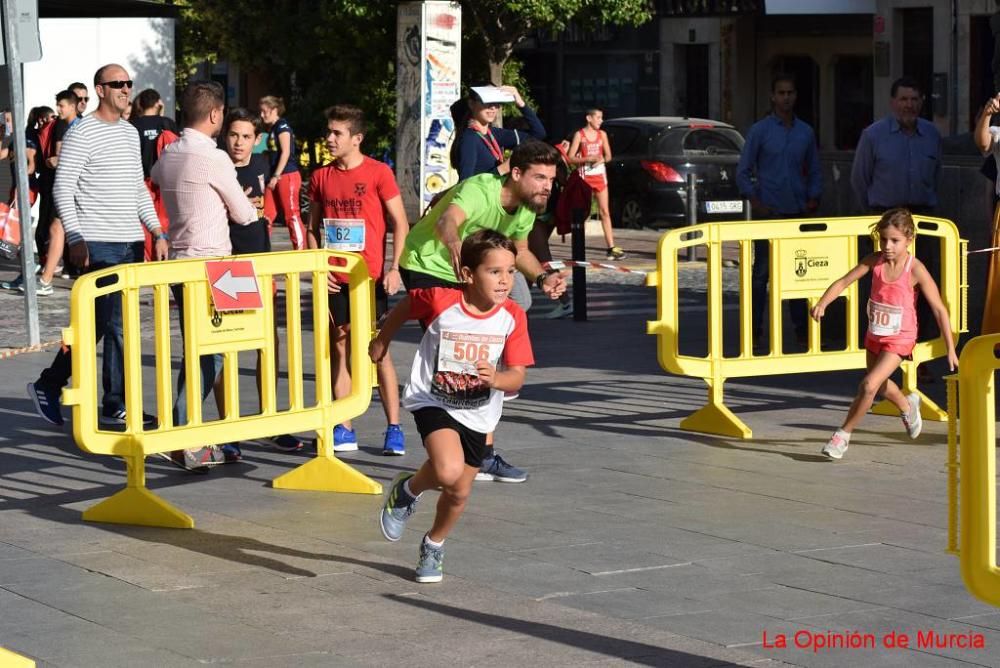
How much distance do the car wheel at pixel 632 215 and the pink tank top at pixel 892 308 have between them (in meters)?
15.3

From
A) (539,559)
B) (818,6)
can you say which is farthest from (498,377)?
(818,6)

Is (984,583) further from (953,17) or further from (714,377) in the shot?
(953,17)

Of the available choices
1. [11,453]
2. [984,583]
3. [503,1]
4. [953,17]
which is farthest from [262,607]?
[953,17]

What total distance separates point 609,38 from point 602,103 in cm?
137

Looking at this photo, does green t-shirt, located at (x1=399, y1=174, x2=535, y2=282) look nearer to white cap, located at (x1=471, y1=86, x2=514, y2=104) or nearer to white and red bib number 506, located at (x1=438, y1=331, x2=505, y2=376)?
white and red bib number 506, located at (x1=438, y1=331, x2=505, y2=376)

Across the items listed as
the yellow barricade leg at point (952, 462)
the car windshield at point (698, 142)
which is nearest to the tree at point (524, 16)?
the car windshield at point (698, 142)

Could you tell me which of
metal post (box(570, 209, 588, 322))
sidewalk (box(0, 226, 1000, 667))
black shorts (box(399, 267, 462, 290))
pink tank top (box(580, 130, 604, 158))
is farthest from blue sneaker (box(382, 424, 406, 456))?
pink tank top (box(580, 130, 604, 158))

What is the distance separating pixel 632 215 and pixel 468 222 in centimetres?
1700

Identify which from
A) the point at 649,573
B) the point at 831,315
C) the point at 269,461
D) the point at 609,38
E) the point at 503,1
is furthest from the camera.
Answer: the point at 609,38

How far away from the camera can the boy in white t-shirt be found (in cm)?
683

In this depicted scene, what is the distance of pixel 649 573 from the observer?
705 cm

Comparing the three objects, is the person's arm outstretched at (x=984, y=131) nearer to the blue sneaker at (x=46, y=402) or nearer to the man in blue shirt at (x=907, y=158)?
the man in blue shirt at (x=907, y=158)

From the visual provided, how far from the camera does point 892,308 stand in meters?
9.73

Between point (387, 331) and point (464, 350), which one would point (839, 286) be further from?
point (464, 350)
